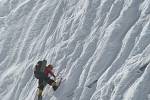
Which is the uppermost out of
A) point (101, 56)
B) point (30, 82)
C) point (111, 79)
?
point (30, 82)

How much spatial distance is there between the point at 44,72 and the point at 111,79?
102 inches

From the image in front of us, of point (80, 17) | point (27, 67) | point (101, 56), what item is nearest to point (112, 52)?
point (101, 56)

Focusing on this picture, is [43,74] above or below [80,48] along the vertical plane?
below

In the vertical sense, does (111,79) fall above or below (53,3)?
below

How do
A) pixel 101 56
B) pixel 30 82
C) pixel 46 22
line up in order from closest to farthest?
1. pixel 101 56
2. pixel 30 82
3. pixel 46 22

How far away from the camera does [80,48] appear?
14.6m

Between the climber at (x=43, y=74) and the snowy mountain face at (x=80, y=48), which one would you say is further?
the climber at (x=43, y=74)

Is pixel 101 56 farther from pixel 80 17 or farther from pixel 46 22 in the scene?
pixel 46 22

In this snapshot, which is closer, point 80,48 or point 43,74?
point 43,74

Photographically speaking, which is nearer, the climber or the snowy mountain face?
Result: the snowy mountain face

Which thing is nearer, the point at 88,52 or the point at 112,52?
the point at 112,52

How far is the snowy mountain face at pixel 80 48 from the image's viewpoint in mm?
12383

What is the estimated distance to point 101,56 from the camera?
532 inches

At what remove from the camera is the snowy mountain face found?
40.6 feet
